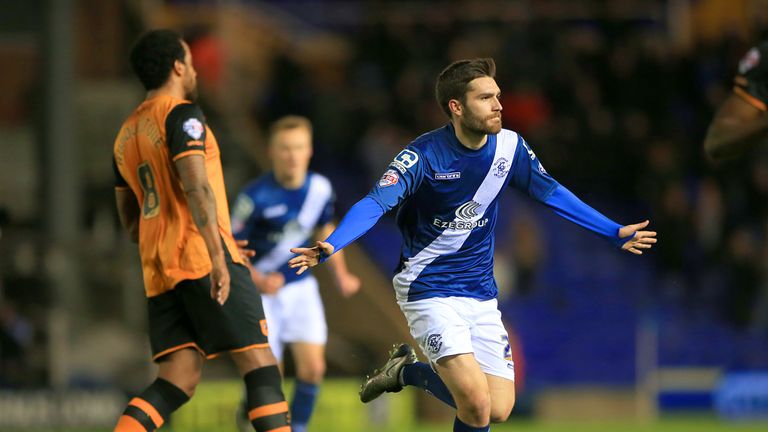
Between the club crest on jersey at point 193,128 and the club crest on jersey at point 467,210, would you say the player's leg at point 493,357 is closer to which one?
the club crest on jersey at point 467,210

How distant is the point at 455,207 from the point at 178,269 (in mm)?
1511

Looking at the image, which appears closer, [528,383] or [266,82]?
[528,383]

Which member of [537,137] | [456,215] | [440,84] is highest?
[537,137]

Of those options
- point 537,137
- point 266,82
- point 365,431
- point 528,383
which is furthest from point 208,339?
point 266,82

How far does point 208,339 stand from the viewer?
6336mm

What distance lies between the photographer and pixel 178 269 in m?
6.36

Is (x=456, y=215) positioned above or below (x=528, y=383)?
above

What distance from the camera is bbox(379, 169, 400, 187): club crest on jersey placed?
255 inches

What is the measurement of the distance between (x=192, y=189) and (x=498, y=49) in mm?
13221

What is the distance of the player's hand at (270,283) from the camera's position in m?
8.89

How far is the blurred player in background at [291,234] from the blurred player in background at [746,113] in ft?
12.6

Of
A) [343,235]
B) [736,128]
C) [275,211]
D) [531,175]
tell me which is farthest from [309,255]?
[275,211]

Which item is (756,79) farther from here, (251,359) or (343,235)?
(251,359)

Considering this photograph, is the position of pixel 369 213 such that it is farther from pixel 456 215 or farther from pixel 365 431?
pixel 365 431
